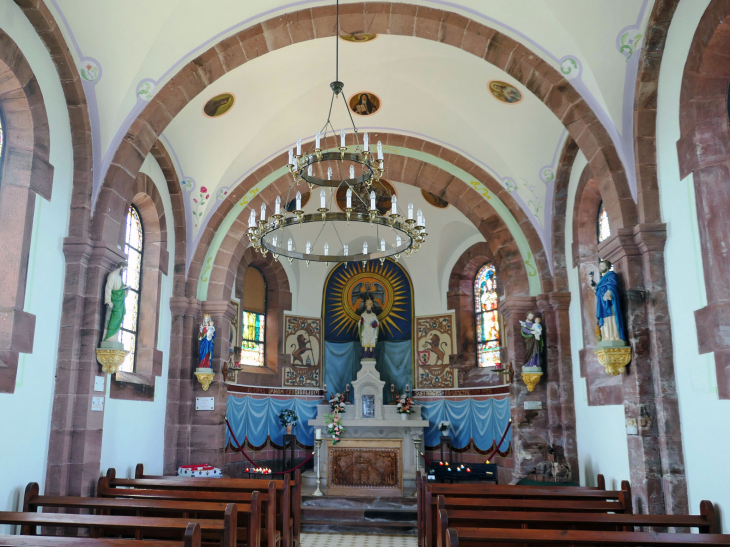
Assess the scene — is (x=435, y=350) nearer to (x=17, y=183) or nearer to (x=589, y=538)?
(x=17, y=183)

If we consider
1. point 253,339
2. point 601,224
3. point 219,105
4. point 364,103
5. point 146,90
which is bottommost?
point 253,339

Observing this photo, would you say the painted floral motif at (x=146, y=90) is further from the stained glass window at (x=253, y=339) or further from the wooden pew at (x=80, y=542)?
the stained glass window at (x=253, y=339)

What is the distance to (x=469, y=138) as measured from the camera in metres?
10.7

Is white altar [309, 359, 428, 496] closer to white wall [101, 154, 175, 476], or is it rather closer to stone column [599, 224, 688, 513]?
white wall [101, 154, 175, 476]

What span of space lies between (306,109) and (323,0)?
2705 mm

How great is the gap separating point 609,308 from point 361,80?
5.41 meters

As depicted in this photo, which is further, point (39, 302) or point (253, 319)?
point (253, 319)

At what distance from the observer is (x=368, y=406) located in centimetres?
1438

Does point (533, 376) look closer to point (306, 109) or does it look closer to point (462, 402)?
point (462, 402)

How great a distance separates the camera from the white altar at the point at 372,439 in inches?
490

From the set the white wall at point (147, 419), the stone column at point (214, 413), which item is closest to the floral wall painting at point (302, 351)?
the stone column at point (214, 413)

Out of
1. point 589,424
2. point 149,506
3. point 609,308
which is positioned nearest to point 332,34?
point 609,308

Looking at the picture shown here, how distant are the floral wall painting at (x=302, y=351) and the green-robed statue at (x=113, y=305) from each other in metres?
8.21

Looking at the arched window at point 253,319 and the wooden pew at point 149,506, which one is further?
the arched window at point 253,319
